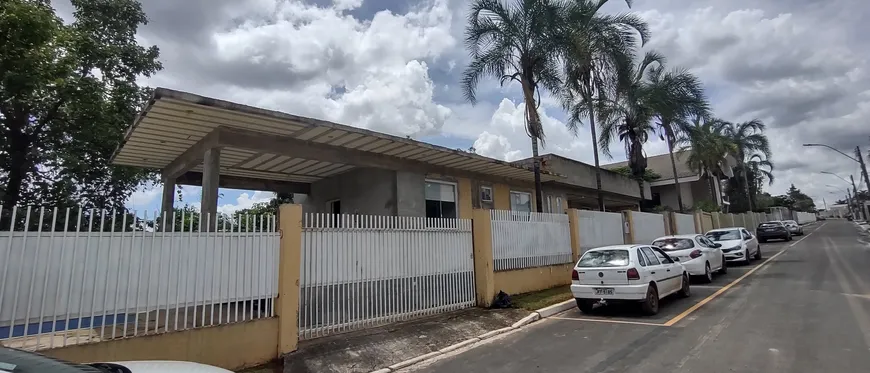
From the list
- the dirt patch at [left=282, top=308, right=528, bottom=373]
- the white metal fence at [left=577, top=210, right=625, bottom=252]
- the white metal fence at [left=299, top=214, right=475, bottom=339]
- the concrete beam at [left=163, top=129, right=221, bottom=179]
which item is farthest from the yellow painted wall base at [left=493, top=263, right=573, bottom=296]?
the concrete beam at [left=163, top=129, right=221, bottom=179]

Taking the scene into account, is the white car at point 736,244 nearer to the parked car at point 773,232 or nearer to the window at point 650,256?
the window at point 650,256

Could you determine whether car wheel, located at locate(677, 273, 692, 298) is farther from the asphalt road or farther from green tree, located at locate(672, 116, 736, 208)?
green tree, located at locate(672, 116, 736, 208)

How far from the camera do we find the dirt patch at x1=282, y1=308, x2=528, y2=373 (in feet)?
20.6

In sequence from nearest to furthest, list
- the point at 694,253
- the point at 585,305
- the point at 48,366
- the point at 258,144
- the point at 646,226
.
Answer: the point at 48,366
the point at 258,144
the point at 585,305
the point at 694,253
the point at 646,226

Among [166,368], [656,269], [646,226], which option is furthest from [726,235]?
[166,368]

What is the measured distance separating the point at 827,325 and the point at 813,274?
8561 millimetres

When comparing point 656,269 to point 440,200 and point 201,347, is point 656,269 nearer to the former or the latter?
point 440,200

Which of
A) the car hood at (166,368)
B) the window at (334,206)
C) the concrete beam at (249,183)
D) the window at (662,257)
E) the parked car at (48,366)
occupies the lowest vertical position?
the car hood at (166,368)

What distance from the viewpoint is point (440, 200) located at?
13.6 m

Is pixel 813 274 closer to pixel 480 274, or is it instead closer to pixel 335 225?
pixel 480 274

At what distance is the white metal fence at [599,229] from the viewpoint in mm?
14930

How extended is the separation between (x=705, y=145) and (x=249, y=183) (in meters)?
29.4

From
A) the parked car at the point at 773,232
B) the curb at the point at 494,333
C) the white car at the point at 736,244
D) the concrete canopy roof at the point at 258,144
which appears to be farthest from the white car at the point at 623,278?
the parked car at the point at 773,232

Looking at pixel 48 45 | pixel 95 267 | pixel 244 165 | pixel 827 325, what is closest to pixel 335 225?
pixel 95 267
